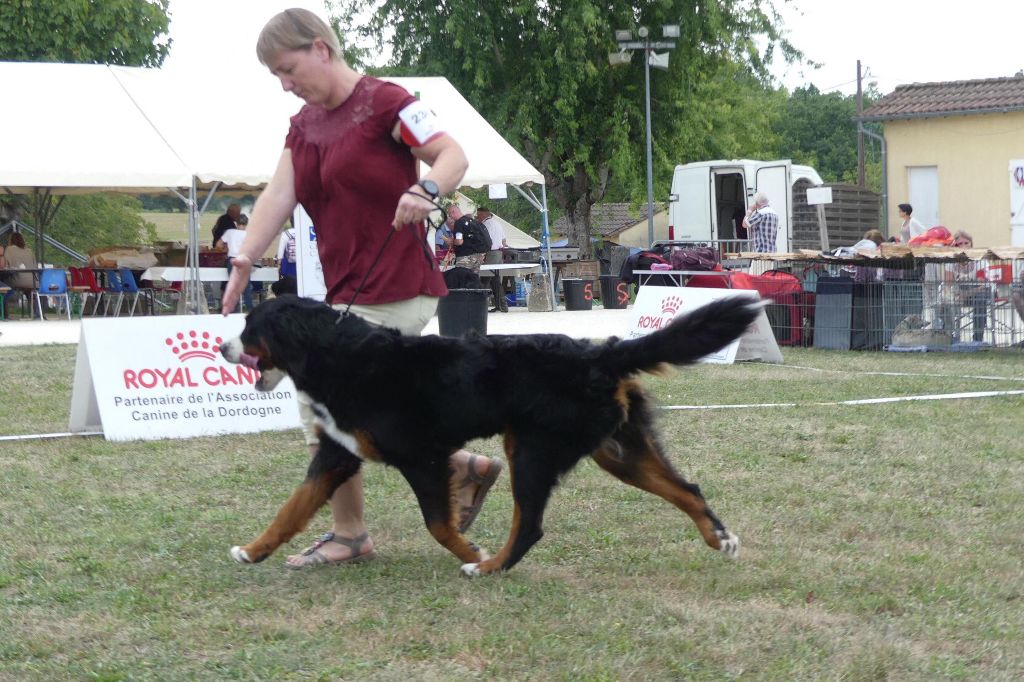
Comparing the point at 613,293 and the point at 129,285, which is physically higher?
the point at 129,285

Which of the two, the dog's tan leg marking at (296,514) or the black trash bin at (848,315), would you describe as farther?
the black trash bin at (848,315)

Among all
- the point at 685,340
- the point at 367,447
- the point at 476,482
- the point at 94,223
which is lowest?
the point at 476,482

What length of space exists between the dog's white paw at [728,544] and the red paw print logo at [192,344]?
156 inches

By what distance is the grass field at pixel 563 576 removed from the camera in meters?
3.13

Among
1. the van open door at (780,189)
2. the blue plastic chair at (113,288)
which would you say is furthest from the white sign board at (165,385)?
the van open door at (780,189)

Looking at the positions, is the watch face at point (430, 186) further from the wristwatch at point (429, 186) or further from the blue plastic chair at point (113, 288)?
the blue plastic chair at point (113, 288)

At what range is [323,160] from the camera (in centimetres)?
393

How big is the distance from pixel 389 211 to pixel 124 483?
2435 millimetres

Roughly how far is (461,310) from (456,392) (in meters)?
9.02

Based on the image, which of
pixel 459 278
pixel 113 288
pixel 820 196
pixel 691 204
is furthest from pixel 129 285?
pixel 691 204

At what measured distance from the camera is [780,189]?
25.8 metres

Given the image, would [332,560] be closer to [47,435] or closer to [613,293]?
[47,435]

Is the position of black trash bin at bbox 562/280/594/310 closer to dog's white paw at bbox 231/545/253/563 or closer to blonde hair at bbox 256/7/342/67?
dog's white paw at bbox 231/545/253/563

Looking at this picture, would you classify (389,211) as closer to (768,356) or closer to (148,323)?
(148,323)
